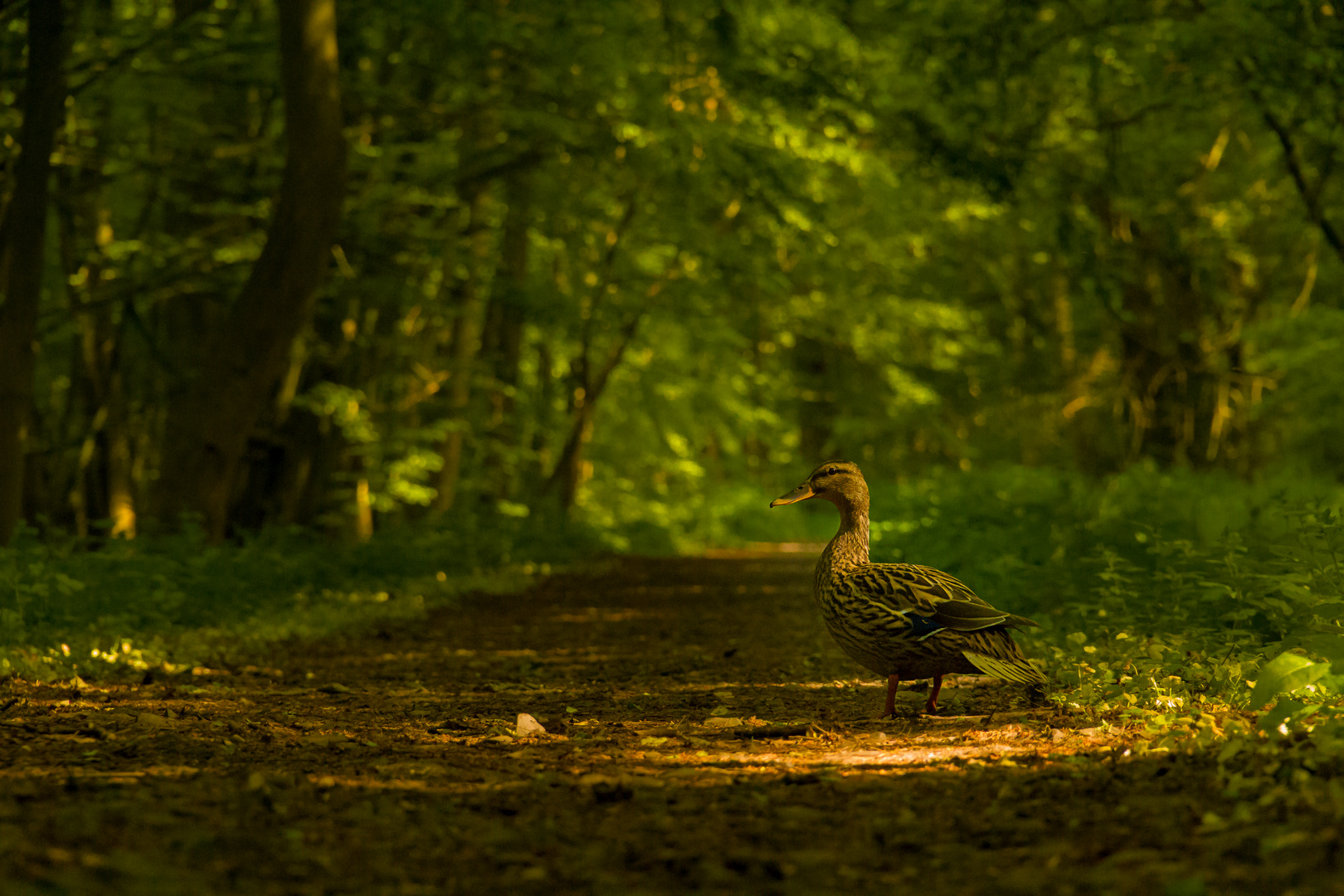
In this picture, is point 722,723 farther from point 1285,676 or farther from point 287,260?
point 287,260

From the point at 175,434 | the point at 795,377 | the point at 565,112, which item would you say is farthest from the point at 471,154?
the point at 795,377

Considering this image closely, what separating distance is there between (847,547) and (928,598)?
697mm

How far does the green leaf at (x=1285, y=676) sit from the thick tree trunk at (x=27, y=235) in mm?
9861

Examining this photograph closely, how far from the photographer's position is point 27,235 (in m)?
11.0

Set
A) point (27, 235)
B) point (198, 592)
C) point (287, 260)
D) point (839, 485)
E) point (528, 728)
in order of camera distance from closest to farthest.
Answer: point (528, 728) < point (839, 485) < point (27, 235) < point (198, 592) < point (287, 260)

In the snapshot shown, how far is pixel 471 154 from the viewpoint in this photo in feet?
59.0

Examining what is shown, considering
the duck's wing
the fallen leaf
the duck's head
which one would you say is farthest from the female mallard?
the fallen leaf

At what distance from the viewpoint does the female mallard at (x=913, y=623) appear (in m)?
5.74

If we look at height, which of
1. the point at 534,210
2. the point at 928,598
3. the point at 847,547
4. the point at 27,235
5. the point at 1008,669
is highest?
the point at 534,210

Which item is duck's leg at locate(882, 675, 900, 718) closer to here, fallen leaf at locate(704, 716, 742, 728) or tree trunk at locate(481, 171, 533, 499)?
fallen leaf at locate(704, 716, 742, 728)

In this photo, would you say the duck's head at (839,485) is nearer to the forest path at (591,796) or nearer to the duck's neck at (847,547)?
the duck's neck at (847,547)

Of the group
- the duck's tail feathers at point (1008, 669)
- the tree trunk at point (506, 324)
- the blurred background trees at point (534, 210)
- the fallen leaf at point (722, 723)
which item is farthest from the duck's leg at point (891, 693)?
the tree trunk at point (506, 324)

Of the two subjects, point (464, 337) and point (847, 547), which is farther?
point (464, 337)

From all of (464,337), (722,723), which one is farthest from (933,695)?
(464,337)
